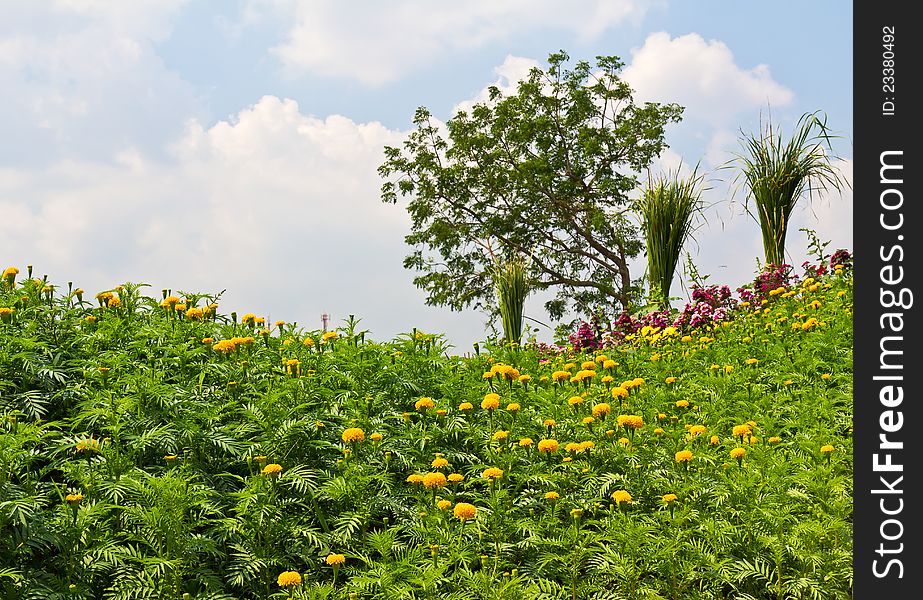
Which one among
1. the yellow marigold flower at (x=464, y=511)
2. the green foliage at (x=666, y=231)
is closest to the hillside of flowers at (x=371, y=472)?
the yellow marigold flower at (x=464, y=511)

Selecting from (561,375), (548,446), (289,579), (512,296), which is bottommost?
(289,579)

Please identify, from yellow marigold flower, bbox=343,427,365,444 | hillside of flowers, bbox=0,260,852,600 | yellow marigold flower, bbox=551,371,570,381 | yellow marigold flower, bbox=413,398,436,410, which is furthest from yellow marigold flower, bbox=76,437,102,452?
yellow marigold flower, bbox=551,371,570,381

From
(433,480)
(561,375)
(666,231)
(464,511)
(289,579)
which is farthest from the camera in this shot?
(666,231)

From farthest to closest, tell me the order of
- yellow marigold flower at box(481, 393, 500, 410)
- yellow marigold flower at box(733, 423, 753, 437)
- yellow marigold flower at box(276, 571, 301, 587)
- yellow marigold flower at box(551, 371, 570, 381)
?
yellow marigold flower at box(551, 371, 570, 381) → yellow marigold flower at box(733, 423, 753, 437) → yellow marigold flower at box(481, 393, 500, 410) → yellow marigold flower at box(276, 571, 301, 587)

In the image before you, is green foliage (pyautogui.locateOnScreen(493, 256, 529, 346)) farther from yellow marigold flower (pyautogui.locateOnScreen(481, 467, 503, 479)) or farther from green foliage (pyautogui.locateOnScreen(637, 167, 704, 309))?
yellow marigold flower (pyautogui.locateOnScreen(481, 467, 503, 479))

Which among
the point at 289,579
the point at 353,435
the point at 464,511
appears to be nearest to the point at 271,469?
the point at 353,435

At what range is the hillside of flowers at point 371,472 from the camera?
2984 millimetres

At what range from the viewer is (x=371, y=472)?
345 cm

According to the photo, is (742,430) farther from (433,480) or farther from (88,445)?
(88,445)

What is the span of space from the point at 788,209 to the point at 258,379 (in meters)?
7.56

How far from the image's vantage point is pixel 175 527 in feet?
9.71

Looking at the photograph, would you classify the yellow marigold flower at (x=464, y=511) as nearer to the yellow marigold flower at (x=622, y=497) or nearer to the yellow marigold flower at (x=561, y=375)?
the yellow marigold flower at (x=622, y=497)

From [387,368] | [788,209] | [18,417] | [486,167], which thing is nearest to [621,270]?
[486,167]

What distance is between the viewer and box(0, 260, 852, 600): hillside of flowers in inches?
117
